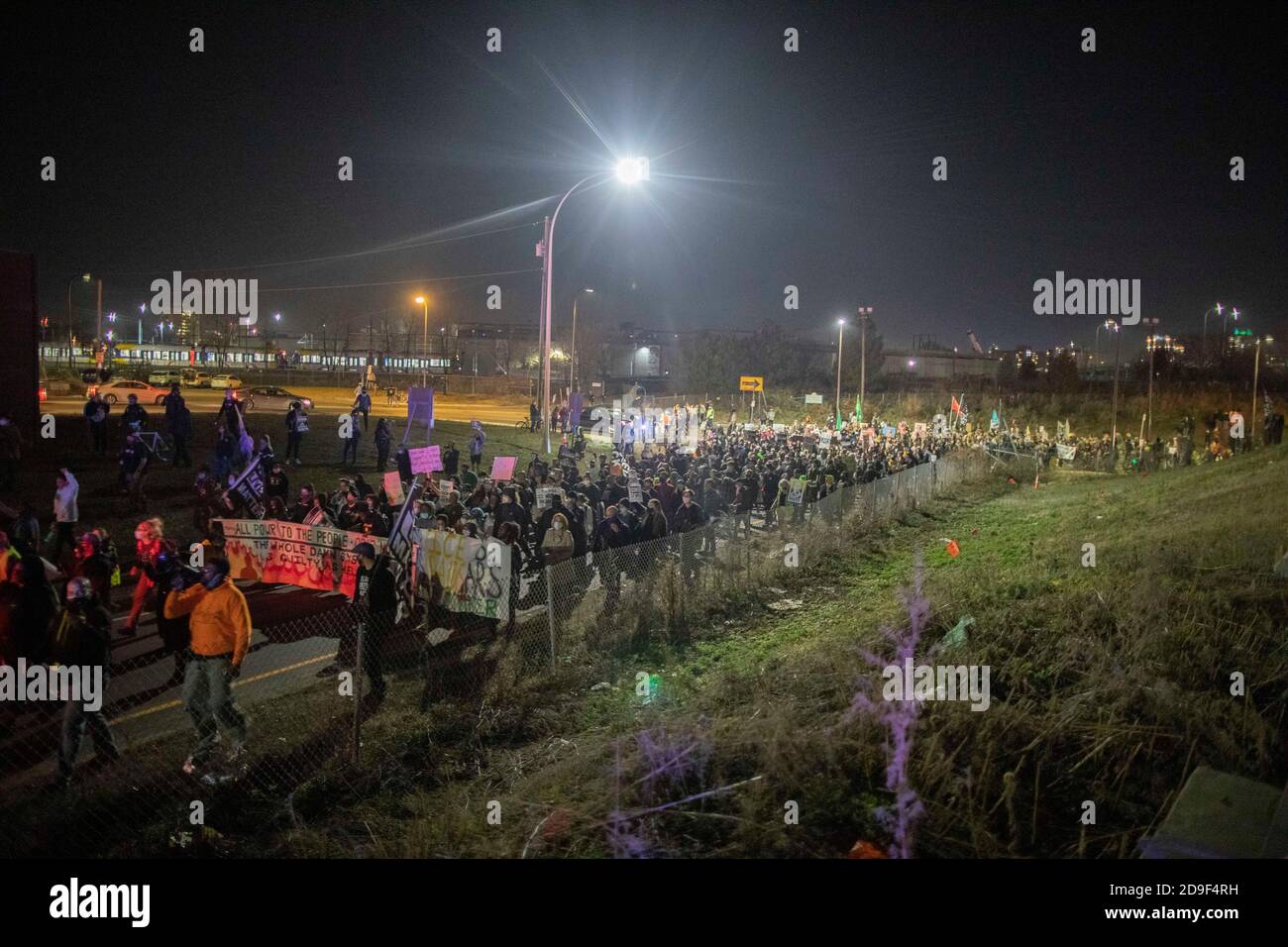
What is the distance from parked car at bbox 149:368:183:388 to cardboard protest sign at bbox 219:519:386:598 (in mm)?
41754

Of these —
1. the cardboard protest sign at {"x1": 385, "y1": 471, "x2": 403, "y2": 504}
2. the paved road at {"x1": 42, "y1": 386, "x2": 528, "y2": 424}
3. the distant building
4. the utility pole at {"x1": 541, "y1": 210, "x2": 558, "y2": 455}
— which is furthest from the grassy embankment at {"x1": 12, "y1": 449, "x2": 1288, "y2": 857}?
the distant building

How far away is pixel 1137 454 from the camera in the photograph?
32.4 m

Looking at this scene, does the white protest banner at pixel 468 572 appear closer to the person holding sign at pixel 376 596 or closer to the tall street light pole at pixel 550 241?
the person holding sign at pixel 376 596

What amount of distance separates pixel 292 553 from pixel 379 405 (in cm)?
3246

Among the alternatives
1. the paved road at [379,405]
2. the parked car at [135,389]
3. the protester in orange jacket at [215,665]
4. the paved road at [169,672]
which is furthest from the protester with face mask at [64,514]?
the parked car at [135,389]

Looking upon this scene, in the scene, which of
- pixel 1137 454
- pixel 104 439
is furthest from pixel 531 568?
pixel 1137 454

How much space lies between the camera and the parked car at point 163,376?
51116mm

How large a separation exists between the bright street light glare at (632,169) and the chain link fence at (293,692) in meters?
8.94

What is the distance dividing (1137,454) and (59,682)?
34441 millimetres

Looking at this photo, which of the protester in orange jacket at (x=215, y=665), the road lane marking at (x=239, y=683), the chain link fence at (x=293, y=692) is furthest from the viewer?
the road lane marking at (x=239, y=683)

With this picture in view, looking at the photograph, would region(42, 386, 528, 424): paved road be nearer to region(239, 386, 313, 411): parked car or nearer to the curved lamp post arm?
region(239, 386, 313, 411): parked car

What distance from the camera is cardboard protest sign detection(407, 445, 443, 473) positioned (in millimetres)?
13738

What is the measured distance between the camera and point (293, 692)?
28.4 ft

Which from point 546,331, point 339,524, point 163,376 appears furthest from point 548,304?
point 163,376
